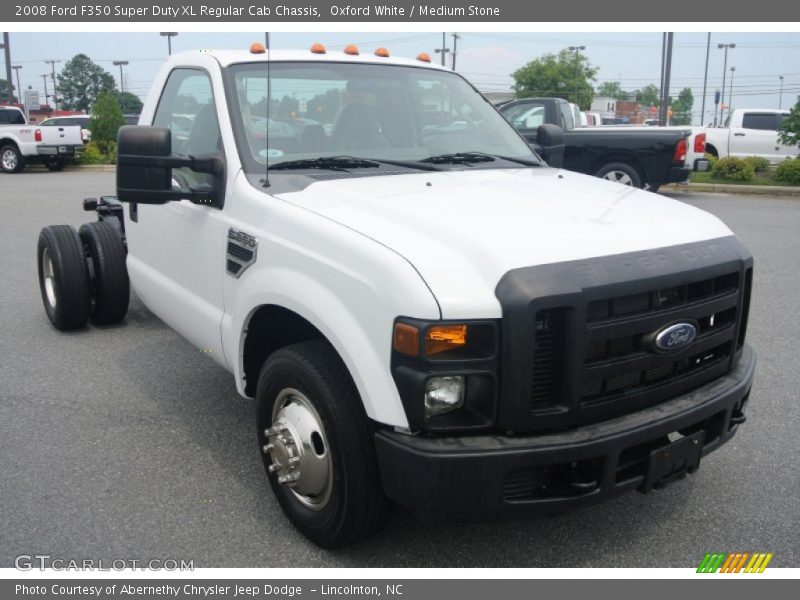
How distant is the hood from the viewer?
8.58 ft

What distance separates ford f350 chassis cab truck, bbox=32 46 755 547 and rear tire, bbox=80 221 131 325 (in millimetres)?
1861

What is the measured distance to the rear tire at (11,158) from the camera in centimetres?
2244

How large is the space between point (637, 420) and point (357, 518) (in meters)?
1.06

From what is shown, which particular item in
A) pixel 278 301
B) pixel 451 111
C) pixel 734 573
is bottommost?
pixel 734 573

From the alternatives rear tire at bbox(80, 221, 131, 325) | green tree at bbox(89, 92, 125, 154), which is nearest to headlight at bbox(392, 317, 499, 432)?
rear tire at bbox(80, 221, 131, 325)

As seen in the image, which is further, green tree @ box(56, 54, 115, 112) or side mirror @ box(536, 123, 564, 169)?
green tree @ box(56, 54, 115, 112)

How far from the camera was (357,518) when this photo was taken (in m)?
2.89

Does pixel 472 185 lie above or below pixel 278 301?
above

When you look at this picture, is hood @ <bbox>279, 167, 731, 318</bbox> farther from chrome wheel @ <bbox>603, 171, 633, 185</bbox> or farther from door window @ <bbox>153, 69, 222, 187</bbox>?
chrome wheel @ <bbox>603, 171, 633, 185</bbox>

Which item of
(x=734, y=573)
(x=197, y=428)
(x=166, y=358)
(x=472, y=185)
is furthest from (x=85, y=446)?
(x=734, y=573)

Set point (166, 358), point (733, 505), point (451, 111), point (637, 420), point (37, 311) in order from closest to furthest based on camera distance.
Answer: point (637, 420) → point (733, 505) → point (451, 111) → point (166, 358) → point (37, 311)

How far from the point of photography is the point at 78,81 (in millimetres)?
109500

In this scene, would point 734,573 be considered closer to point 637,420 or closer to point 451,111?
point 637,420

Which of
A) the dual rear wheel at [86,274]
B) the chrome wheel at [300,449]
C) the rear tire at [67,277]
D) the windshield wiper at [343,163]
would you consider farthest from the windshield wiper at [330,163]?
the rear tire at [67,277]
